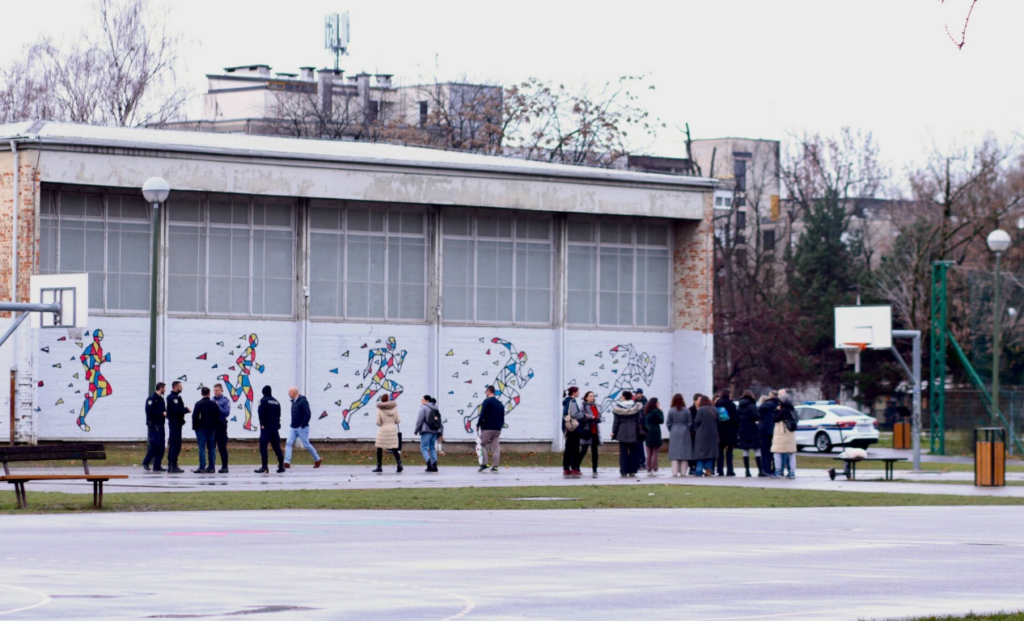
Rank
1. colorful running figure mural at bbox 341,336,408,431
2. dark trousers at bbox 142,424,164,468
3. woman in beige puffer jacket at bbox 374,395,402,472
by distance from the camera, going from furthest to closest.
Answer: colorful running figure mural at bbox 341,336,408,431, woman in beige puffer jacket at bbox 374,395,402,472, dark trousers at bbox 142,424,164,468

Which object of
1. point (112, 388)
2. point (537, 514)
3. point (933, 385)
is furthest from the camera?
point (933, 385)

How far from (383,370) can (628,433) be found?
11448 mm

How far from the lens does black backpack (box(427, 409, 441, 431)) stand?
3111cm

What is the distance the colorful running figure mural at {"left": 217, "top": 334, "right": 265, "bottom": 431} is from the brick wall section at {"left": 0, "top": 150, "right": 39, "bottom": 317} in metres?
5.10

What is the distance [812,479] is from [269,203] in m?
15.6

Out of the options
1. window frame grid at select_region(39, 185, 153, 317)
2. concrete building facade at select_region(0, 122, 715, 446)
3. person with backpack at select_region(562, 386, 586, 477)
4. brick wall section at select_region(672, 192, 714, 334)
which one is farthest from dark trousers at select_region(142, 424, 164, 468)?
brick wall section at select_region(672, 192, 714, 334)

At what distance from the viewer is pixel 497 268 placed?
139 ft

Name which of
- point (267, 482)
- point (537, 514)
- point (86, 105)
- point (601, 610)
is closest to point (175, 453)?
point (267, 482)

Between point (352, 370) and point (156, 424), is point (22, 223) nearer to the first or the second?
point (352, 370)

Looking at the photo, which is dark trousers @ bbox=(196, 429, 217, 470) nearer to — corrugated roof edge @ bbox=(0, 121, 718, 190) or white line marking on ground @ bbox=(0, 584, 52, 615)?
corrugated roof edge @ bbox=(0, 121, 718, 190)

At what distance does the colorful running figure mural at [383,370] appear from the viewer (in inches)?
1585

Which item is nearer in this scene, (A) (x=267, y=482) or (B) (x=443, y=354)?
(A) (x=267, y=482)

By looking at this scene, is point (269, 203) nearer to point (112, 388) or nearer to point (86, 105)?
point (112, 388)

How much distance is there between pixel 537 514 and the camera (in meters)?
20.1
